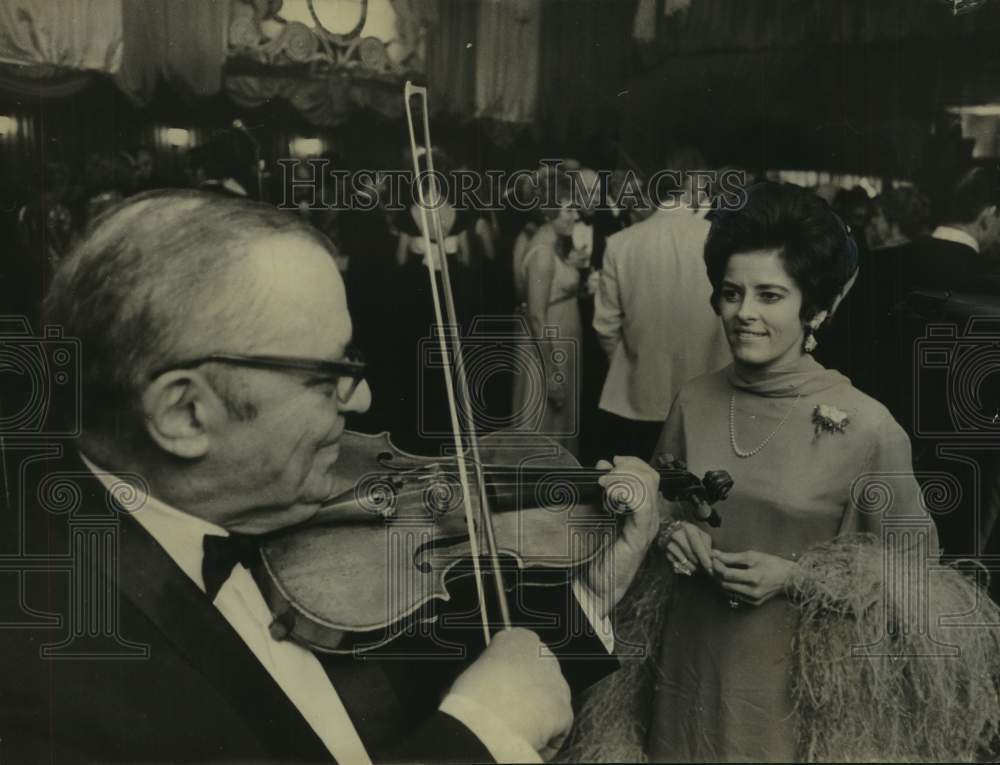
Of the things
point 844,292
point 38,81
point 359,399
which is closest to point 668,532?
point 844,292

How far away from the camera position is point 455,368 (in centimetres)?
492

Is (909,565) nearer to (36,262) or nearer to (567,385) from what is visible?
(567,385)

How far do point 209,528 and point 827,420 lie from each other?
246 cm

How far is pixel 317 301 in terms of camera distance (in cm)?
485

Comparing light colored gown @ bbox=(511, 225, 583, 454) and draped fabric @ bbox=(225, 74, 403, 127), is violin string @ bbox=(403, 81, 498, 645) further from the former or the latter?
light colored gown @ bbox=(511, 225, 583, 454)

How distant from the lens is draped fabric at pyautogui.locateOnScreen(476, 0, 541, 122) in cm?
488

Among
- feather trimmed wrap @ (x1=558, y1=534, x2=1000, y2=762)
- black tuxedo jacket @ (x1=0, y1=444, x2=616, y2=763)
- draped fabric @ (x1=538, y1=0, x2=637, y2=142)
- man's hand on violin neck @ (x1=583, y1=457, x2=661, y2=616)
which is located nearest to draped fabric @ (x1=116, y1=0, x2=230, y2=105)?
draped fabric @ (x1=538, y1=0, x2=637, y2=142)

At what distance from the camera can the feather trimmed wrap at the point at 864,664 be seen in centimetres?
488

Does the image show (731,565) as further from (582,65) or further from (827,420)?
(582,65)

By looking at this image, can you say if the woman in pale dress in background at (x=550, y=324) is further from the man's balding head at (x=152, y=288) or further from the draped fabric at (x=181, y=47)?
the draped fabric at (x=181, y=47)

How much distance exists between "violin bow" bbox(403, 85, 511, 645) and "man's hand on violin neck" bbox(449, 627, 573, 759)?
0.18m

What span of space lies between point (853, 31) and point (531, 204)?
A: 1450 mm

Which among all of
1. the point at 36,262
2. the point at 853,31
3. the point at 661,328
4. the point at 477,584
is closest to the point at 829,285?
the point at 661,328
